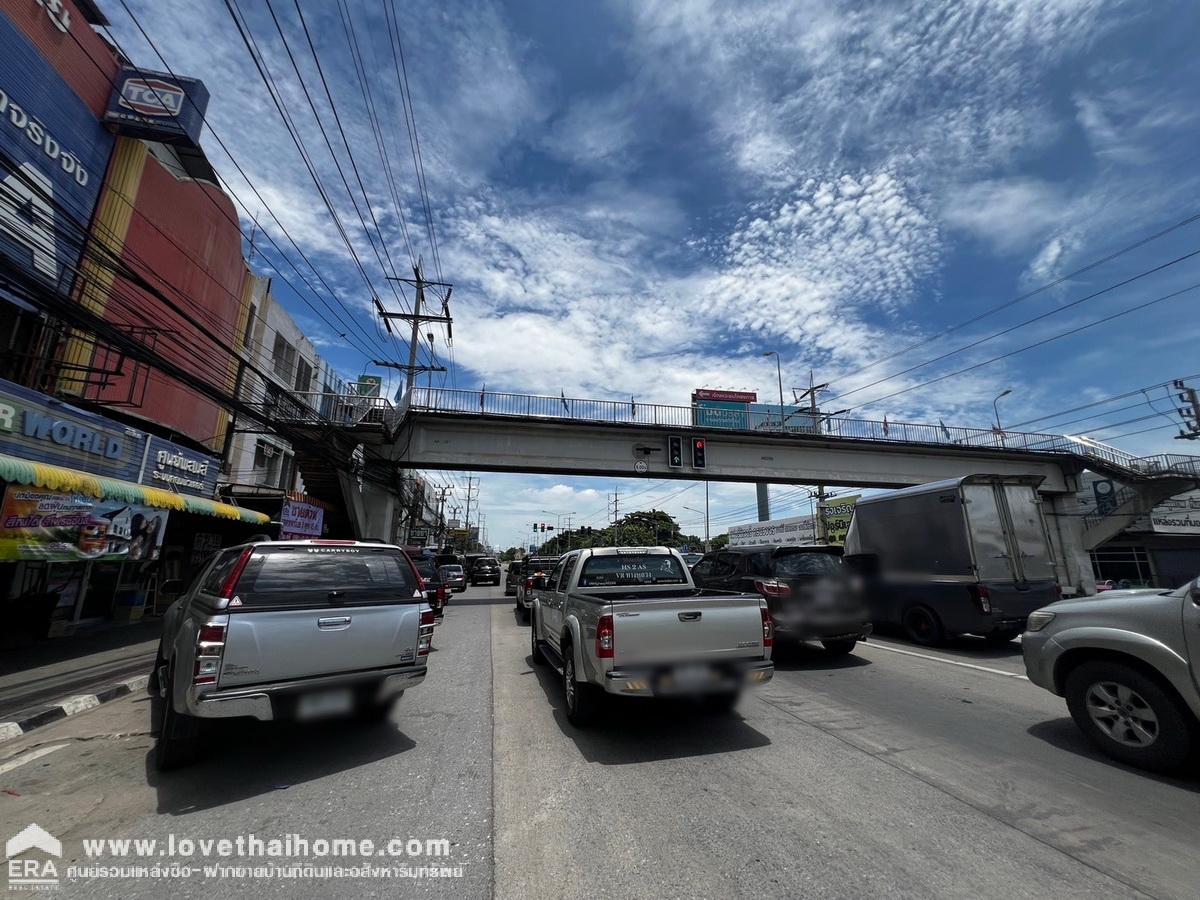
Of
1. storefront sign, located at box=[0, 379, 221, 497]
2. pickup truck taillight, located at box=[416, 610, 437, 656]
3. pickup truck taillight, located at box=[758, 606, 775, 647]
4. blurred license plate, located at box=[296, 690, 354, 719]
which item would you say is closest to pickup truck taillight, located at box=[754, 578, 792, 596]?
pickup truck taillight, located at box=[758, 606, 775, 647]

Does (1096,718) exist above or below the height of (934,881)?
above

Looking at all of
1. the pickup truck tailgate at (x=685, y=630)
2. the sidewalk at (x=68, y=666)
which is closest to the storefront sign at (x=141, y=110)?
the sidewalk at (x=68, y=666)

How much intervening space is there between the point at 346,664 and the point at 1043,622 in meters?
6.21

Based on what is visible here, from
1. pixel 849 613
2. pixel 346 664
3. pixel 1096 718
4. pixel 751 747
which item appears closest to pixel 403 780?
pixel 346 664

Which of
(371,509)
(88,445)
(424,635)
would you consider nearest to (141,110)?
(88,445)

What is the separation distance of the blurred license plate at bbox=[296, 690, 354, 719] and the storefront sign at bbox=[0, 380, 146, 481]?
7624mm

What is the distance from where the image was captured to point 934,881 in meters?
2.72

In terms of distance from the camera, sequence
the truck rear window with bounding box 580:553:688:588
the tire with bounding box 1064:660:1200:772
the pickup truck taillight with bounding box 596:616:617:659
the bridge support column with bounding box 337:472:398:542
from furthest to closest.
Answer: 1. the bridge support column with bounding box 337:472:398:542
2. the truck rear window with bounding box 580:553:688:588
3. the pickup truck taillight with bounding box 596:616:617:659
4. the tire with bounding box 1064:660:1200:772

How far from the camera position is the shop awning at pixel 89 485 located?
7.22 m

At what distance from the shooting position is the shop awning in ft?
23.7

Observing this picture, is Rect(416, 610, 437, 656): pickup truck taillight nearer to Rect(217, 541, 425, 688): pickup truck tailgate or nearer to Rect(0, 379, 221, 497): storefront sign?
Rect(217, 541, 425, 688): pickup truck tailgate

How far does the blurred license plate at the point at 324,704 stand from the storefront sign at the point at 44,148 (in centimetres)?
1068

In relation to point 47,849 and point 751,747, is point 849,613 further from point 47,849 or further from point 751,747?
point 47,849

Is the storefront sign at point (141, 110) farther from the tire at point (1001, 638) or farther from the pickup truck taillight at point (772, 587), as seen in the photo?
the tire at point (1001, 638)
